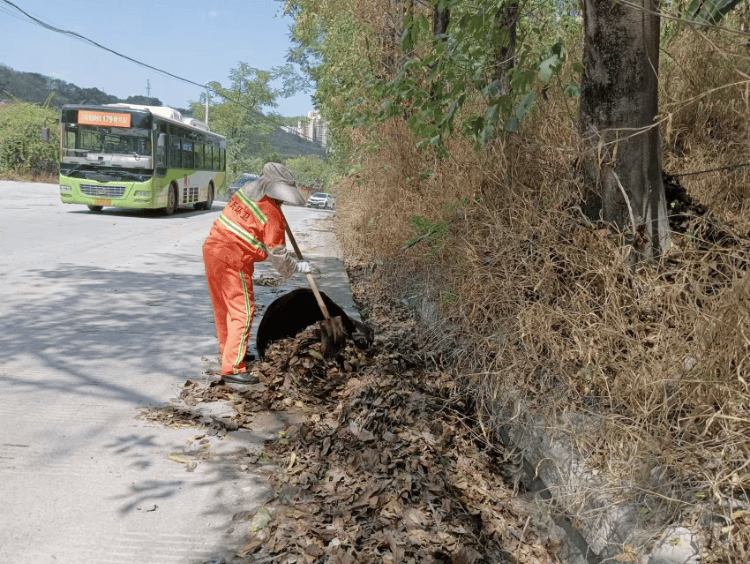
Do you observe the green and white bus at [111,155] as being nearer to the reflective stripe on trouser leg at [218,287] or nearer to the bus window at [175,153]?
the bus window at [175,153]

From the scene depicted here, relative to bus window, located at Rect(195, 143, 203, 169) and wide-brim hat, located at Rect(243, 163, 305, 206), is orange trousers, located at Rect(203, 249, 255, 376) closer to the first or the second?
wide-brim hat, located at Rect(243, 163, 305, 206)

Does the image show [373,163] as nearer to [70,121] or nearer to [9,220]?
[9,220]

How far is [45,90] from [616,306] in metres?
142

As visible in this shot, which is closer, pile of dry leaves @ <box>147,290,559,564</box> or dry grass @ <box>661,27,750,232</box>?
pile of dry leaves @ <box>147,290,559,564</box>

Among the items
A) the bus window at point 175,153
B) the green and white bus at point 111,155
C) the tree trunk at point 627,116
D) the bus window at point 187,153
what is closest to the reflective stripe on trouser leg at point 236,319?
the tree trunk at point 627,116

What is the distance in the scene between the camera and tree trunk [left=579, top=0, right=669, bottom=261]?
14.0 ft

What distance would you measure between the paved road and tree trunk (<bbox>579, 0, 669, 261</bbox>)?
2655 mm

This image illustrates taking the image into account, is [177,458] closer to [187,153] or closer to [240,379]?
[240,379]

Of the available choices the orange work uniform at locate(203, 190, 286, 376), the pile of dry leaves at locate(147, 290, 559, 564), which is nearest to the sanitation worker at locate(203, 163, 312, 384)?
the orange work uniform at locate(203, 190, 286, 376)

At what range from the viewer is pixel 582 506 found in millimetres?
3102

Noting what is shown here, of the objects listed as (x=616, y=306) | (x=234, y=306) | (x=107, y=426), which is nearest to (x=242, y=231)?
(x=234, y=306)

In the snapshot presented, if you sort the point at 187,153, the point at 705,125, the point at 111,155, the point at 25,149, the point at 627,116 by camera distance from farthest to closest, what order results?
the point at 25,149 < the point at 187,153 < the point at 111,155 < the point at 705,125 < the point at 627,116

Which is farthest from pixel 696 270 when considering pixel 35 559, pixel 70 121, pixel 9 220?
pixel 70 121

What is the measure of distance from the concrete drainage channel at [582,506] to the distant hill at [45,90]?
374ft
